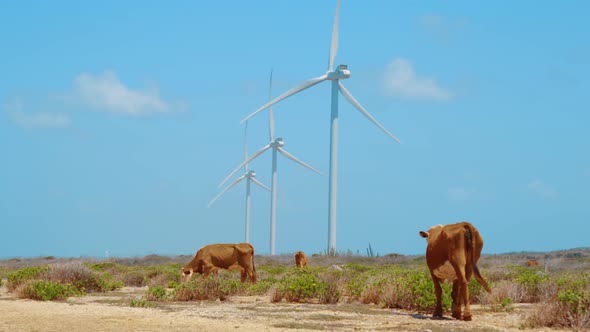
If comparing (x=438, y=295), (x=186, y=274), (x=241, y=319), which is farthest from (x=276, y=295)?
(x=186, y=274)

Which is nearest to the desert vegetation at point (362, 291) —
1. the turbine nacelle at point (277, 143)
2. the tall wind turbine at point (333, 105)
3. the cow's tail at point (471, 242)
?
the cow's tail at point (471, 242)

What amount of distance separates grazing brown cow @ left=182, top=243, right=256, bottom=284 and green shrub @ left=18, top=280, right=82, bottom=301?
498 centimetres

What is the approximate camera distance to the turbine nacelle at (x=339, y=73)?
160 ft

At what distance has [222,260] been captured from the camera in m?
25.7

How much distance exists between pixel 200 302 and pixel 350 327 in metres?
7.08

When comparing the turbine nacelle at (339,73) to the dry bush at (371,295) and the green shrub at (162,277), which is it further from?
the dry bush at (371,295)

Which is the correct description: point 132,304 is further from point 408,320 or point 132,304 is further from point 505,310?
point 505,310

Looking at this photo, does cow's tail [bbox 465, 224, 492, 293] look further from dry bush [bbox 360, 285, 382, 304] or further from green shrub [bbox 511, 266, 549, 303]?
green shrub [bbox 511, 266, 549, 303]

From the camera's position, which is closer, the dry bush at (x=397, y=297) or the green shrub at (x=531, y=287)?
the dry bush at (x=397, y=297)

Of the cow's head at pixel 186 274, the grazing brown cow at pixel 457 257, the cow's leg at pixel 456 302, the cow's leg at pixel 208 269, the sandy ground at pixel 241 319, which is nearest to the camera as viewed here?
the sandy ground at pixel 241 319

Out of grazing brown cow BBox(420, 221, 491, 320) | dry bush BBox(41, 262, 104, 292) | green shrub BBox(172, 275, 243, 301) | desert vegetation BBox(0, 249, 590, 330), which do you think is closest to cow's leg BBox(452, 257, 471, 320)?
grazing brown cow BBox(420, 221, 491, 320)

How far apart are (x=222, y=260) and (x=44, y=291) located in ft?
22.2

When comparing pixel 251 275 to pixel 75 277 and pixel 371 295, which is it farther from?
pixel 371 295

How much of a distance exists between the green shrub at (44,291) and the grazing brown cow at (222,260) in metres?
4.98
